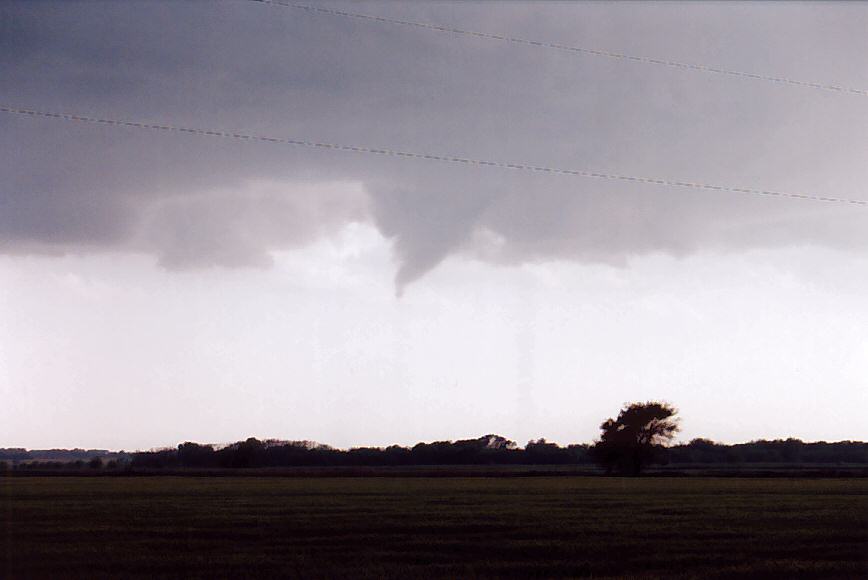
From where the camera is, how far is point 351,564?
70.6 ft

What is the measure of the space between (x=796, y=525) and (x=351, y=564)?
17422 millimetres

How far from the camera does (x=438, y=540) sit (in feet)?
87.4

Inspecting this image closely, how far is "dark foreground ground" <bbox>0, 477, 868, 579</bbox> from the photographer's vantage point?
811 inches

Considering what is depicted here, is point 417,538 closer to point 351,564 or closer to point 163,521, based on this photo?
point 351,564

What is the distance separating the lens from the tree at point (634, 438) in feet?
451

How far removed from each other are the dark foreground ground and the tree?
9456cm

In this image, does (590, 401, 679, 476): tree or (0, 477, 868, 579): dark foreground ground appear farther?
(590, 401, 679, 476): tree

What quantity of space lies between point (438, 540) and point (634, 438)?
382 ft

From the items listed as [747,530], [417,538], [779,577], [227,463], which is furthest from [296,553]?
[227,463]

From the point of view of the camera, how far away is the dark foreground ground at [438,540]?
67.6 feet

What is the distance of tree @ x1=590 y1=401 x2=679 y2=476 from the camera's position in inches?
5413

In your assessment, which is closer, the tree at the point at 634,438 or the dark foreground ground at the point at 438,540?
the dark foreground ground at the point at 438,540

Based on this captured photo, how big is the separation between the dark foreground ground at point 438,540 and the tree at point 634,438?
9456cm

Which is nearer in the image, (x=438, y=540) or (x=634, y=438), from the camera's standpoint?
(x=438, y=540)
